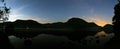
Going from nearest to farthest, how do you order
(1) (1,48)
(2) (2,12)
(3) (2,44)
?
1. (1) (1,48)
2. (3) (2,44)
3. (2) (2,12)

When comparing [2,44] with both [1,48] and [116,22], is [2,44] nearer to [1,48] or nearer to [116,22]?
[1,48]

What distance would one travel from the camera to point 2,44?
49156 mm

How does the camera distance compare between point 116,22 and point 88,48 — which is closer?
point 88,48

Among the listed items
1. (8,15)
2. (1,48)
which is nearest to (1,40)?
(1,48)

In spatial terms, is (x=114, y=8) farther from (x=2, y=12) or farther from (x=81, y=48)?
(x=2, y=12)

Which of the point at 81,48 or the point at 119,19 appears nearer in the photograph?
the point at 81,48

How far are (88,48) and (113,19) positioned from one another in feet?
86.5

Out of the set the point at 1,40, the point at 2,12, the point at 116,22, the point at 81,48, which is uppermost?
the point at 2,12

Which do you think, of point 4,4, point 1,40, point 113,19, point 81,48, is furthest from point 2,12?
point 113,19

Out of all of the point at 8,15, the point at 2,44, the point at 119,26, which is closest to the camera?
the point at 2,44

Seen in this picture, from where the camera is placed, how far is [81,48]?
57875 mm

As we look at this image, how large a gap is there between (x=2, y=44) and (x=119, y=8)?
49290mm

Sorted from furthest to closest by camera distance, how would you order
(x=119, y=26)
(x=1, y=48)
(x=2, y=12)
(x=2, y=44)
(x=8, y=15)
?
(x=8, y=15), (x=2, y=12), (x=119, y=26), (x=2, y=44), (x=1, y=48)

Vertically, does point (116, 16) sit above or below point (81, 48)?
above
